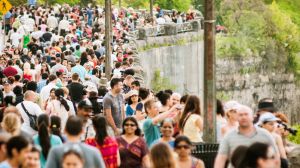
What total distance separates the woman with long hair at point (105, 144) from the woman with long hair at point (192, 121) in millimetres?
2165

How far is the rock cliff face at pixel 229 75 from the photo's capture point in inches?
2391

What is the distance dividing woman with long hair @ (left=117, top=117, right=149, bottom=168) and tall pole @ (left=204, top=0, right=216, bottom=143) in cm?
198

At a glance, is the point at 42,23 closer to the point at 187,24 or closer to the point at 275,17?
the point at 187,24

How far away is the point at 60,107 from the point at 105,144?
6.19 m

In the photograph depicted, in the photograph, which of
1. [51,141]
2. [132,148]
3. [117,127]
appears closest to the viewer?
[51,141]

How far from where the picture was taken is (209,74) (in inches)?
774

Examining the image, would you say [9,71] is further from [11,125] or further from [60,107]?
[11,125]

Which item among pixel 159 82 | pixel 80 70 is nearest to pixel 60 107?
pixel 80 70

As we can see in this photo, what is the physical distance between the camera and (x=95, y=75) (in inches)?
1310

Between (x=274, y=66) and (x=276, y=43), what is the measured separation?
127 cm

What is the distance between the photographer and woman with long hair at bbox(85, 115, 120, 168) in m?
17.3

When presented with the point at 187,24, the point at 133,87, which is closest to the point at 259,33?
the point at 187,24

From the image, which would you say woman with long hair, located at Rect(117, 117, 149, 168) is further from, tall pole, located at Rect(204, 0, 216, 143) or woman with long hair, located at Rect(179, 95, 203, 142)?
tall pole, located at Rect(204, 0, 216, 143)

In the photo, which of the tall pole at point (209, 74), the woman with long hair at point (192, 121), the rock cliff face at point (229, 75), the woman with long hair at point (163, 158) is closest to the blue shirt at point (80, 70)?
the woman with long hair at point (192, 121)
